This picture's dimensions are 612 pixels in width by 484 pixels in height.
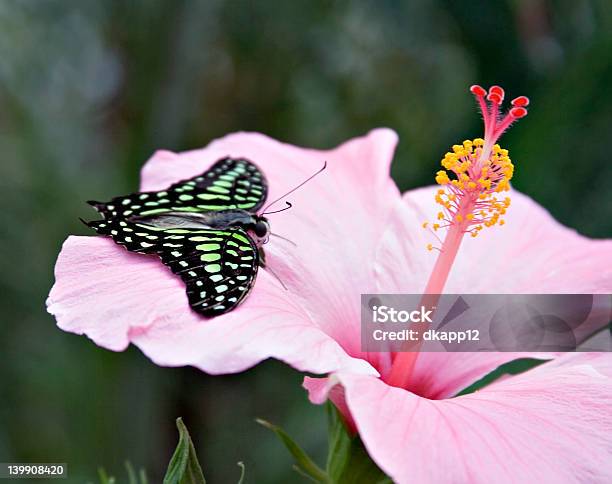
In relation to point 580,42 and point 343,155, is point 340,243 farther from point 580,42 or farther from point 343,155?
point 580,42

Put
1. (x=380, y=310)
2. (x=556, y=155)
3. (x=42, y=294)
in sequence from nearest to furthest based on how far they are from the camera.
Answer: (x=380, y=310)
(x=556, y=155)
(x=42, y=294)

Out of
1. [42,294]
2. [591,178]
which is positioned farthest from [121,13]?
[591,178]

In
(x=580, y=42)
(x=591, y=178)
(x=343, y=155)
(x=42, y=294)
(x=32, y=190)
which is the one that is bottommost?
(x=42, y=294)

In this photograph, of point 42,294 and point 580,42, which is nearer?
point 580,42

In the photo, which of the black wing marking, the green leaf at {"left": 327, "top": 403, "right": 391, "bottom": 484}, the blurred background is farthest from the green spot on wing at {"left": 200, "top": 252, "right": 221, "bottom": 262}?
the blurred background

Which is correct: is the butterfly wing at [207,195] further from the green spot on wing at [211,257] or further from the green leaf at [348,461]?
the green leaf at [348,461]

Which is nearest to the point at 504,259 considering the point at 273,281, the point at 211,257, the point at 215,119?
the point at 273,281

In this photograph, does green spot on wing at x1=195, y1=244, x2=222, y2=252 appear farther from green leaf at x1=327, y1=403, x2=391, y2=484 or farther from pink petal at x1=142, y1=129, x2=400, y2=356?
green leaf at x1=327, y1=403, x2=391, y2=484
